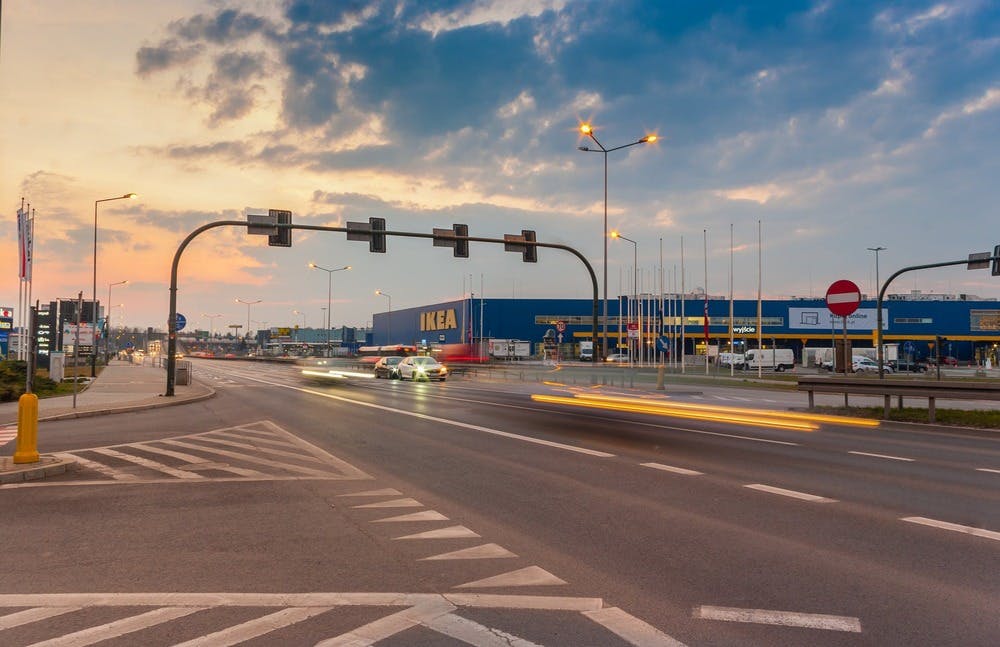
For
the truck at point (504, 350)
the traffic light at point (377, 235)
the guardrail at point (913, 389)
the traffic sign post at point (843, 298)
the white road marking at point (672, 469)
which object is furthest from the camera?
the truck at point (504, 350)

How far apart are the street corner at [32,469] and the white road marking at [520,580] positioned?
765cm

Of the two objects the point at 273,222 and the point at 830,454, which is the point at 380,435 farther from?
the point at 273,222

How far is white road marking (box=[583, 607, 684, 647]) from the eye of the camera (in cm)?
400

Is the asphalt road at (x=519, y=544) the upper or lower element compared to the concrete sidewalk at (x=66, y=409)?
upper

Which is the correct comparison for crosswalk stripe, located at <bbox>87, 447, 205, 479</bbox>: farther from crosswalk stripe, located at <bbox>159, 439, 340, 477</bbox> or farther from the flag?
the flag

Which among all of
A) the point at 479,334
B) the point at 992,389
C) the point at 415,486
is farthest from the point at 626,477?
the point at 479,334

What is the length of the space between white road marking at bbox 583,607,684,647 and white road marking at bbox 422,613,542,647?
0.55 meters

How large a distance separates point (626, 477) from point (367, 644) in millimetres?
5878

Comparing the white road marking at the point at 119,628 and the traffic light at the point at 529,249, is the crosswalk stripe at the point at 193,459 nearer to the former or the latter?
the white road marking at the point at 119,628

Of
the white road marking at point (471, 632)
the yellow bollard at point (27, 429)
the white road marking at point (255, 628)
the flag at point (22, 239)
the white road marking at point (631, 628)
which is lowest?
the white road marking at point (255, 628)

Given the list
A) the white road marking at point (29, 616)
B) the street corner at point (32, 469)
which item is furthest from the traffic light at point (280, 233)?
the white road marking at point (29, 616)

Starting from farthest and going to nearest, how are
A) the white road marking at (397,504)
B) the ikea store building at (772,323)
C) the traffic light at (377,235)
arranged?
the ikea store building at (772,323)
the traffic light at (377,235)
the white road marking at (397,504)

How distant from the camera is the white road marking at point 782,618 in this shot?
4223 mm

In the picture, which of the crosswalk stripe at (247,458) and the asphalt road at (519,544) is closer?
the asphalt road at (519,544)
